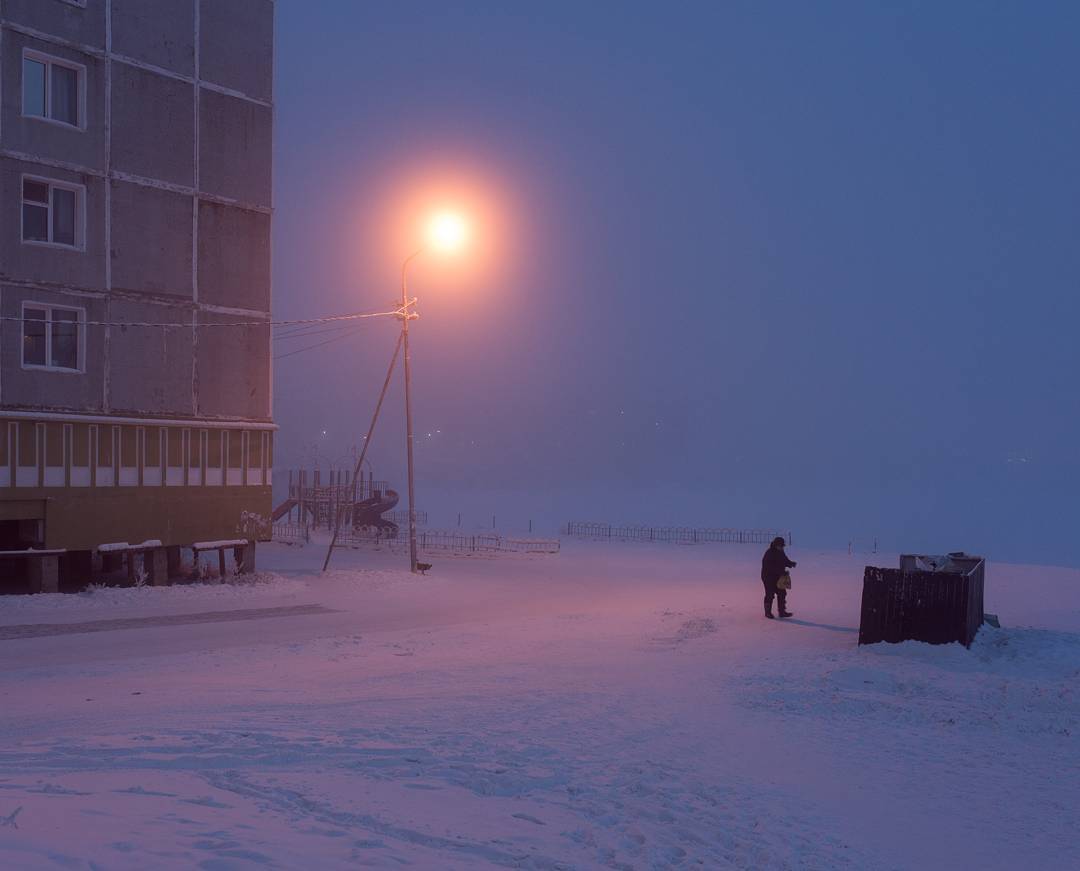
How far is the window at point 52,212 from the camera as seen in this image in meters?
23.6

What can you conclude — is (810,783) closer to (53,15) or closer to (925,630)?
(925,630)

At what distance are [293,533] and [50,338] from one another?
91.9 ft

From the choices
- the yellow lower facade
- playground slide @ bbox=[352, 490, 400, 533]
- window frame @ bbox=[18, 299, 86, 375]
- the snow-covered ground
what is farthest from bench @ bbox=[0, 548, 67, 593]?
playground slide @ bbox=[352, 490, 400, 533]

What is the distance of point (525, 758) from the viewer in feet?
29.9

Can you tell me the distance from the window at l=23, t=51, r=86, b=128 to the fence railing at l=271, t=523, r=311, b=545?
24282 millimetres

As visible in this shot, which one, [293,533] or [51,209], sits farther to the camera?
[293,533]

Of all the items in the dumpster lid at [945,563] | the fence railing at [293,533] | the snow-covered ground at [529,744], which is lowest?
the fence railing at [293,533]

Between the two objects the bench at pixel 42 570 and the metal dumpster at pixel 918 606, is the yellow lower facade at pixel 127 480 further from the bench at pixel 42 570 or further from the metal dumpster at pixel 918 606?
the metal dumpster at pixel 918 606

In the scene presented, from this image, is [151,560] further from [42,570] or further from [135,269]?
[135,269]

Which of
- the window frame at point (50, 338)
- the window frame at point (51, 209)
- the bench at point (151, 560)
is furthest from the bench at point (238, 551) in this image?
the window frame at point (51, 209)

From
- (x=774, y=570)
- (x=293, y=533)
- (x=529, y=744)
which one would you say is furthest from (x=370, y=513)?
(x=529, y=744)

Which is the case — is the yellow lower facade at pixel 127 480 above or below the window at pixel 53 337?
below

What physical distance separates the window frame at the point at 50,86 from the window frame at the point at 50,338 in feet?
15.9

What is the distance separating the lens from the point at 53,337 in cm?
2392
